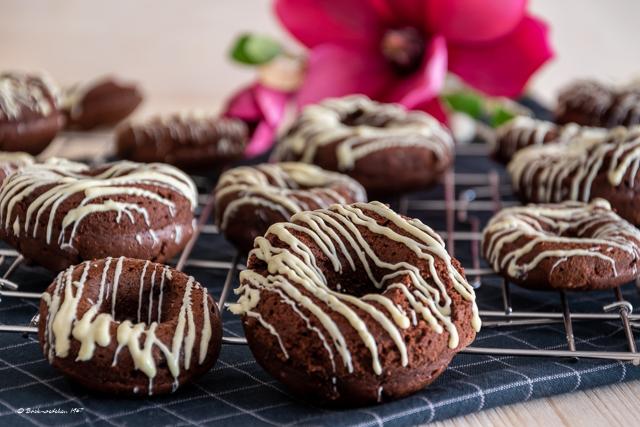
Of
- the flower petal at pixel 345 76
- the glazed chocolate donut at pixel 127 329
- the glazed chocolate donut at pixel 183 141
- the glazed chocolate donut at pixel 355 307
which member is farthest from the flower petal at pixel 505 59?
the glazed chocolate donut at pixel 127 329

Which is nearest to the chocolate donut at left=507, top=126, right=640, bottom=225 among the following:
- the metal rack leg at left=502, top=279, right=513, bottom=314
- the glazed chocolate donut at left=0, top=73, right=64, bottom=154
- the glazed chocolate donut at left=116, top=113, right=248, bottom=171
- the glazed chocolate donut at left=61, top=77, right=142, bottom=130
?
the metal rack leg at left=502, top=279, right=513, bottom=314

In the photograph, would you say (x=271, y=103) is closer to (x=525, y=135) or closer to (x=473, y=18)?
(x=473, y=18)

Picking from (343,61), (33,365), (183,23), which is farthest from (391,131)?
(183,23)

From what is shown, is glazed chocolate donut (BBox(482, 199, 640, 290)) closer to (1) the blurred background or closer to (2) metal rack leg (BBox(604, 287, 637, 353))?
(2) metal rack leg (BBox(604, 287, 637, 353))

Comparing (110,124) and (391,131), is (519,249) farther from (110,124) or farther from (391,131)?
(110,124)

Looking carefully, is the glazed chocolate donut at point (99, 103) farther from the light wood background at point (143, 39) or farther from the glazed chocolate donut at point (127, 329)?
the glazed chocolate donut at point (127, 329)
